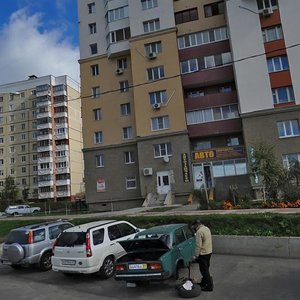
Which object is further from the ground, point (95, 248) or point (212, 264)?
point (95, 248)

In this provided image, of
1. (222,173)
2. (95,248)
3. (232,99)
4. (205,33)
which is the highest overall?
(205,33)

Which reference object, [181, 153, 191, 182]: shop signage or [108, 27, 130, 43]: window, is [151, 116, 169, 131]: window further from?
[108, 27, 130, 43]: window

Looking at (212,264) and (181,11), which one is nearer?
(212,264)

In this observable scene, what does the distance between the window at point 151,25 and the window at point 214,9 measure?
5011 mm

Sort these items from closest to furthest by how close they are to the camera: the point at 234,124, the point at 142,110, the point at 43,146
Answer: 1. the point at 234,124
2. the point at 142,110
3. the point at 43,146

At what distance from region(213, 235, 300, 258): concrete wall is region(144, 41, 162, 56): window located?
26.9m

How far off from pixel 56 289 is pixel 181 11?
109 feet

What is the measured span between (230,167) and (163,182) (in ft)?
20.8

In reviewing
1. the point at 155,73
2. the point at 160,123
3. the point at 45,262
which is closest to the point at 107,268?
the point at 45,262

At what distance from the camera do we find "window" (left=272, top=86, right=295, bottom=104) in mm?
29541

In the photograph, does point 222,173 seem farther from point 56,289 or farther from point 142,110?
point 56,289

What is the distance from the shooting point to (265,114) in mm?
29672

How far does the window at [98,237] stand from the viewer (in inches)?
385

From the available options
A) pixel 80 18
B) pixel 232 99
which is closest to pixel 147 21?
pixel 80 18
